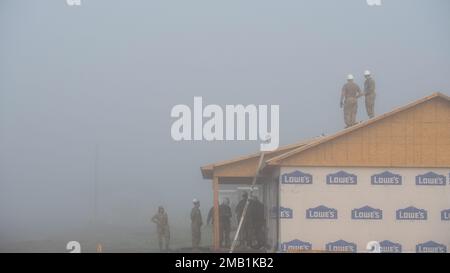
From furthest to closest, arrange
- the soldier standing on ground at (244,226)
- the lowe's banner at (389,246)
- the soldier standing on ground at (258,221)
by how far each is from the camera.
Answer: the soldier standing on ground at (258,221)
the soldier standing on ground at (244,226)
the lowe's banner at (389,246)

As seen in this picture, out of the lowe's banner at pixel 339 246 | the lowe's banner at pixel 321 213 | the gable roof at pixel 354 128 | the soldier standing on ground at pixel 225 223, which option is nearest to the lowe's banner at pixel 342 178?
the lowe's banner at pixel 321 213

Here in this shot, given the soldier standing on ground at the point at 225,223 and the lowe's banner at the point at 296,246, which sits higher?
the soldier standing on ground at the point at 225,223

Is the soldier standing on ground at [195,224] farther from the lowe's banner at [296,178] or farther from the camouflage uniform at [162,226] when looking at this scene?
the lowe's banner at [296,178]

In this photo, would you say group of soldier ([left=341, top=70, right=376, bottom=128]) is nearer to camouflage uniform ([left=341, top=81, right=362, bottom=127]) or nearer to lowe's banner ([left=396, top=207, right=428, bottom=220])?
camouflage uniform ([left=341, top=81, right=362, bottom=127])

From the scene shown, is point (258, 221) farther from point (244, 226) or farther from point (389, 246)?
point (389, 246)

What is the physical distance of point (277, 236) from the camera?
59.6 ft

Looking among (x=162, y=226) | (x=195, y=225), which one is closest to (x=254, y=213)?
(x=195, y=225)

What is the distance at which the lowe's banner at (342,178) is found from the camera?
17609mm

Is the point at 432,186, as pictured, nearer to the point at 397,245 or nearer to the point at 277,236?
the point at 397,245

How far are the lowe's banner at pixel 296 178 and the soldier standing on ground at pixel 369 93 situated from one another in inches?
117

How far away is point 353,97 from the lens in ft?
64.3

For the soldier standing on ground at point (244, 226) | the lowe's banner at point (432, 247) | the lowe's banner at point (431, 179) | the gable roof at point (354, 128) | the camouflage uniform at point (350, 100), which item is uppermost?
the camouflage uniform at point (350, 100)
